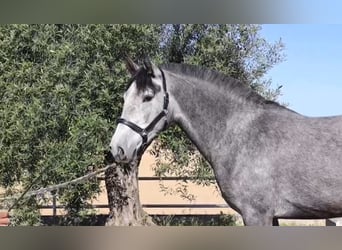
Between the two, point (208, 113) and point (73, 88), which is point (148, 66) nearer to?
point (208, 113)

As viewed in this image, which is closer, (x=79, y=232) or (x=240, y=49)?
(x=79, y=232)

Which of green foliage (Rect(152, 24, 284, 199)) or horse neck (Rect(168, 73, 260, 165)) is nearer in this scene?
horse neck (Rect(168, 73, 260, 165))

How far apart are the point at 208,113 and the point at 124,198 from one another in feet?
6.25

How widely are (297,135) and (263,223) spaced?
39cm

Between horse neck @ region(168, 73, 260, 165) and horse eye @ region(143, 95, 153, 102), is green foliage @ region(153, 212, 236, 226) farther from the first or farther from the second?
horse eye @ region(143, 95, 153, 102)

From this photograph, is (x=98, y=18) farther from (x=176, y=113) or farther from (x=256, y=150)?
(x=256, y=150)

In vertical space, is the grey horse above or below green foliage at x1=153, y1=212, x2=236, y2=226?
above

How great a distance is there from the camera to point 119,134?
1.92 metres

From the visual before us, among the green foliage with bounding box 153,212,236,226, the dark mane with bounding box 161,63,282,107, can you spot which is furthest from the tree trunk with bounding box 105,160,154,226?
the dark mane with bounding box 161,63,282,107

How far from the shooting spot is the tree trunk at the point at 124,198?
3.64m

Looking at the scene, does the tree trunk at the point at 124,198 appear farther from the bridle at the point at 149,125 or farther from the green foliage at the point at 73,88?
the bridle at the point at 149,125

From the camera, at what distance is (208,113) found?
197 cm

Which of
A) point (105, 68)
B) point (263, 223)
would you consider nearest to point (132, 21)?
point (105, 68)

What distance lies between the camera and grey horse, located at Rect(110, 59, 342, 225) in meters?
1.84
